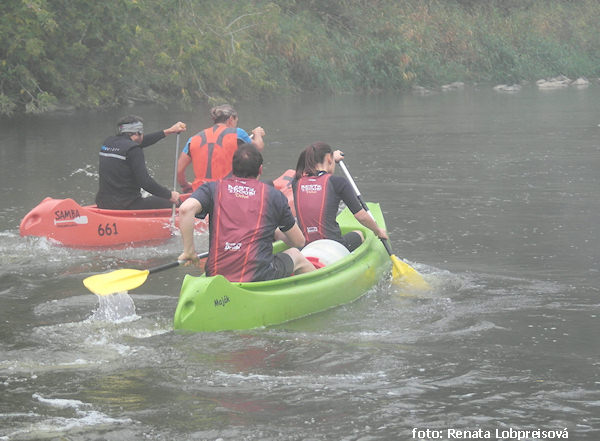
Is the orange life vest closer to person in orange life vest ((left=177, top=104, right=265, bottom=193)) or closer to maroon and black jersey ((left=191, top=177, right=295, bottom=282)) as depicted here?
person in orange life vest ((left=177, top=104, right=265, bottom=193))

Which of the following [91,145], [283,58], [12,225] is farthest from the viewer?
[283,58]

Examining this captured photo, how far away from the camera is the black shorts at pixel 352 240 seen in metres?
8.16

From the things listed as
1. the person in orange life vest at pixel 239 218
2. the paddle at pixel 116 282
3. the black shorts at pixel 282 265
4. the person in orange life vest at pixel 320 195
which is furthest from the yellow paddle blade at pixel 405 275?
the paddle at pixel 116 282

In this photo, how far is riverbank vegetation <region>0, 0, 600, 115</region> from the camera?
20703 mm

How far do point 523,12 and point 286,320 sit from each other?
114ft

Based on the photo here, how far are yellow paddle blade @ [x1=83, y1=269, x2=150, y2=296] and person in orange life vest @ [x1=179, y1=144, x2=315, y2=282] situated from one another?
456mm

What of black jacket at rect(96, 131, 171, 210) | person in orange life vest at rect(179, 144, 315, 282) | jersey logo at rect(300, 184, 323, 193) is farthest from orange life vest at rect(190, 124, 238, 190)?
person in orange life vest at rect(179, 144, 315, 282)

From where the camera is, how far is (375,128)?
68.6 ft

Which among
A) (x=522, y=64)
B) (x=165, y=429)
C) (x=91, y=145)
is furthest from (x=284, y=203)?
(x=522, y=64)

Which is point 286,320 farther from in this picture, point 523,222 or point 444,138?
point 444,138

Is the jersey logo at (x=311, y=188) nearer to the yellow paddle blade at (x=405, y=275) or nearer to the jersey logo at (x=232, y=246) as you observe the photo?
the yellow paddle blade at (x=405, y=275)

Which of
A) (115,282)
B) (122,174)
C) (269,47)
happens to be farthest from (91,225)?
(269,47)

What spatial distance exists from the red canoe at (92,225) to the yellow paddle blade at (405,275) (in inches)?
112

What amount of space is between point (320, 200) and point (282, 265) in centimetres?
96
